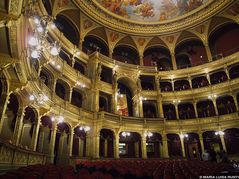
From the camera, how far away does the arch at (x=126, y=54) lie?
24.3 meters

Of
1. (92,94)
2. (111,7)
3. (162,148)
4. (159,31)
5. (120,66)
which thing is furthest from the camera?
(159,31)

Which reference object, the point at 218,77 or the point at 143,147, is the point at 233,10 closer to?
the point at 218,77

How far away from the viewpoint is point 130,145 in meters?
19.3

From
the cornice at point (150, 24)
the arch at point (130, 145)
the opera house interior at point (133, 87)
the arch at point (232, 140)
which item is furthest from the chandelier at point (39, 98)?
the arch at point (232, 140)

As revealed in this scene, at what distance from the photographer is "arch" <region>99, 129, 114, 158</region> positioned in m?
17.4

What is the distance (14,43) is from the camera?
19.9 ft

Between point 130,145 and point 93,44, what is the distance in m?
12.6

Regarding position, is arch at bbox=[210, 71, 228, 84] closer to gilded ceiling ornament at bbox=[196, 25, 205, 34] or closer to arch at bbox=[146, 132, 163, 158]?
gilded ceiling ornament at bbox=[196, 25, 205, 34]

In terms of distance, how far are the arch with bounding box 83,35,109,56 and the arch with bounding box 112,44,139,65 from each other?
1683mm

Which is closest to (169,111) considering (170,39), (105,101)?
(105,101)

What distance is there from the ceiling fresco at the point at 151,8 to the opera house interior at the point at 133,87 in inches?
4.5

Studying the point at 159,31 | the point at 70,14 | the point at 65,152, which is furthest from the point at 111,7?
the point at 65,152

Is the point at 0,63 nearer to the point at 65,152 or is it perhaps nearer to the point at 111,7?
the point at 65,152

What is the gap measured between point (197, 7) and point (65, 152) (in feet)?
70.5
